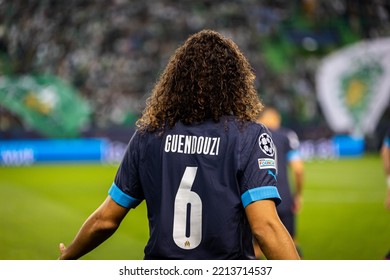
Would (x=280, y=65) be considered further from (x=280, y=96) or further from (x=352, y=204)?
(x=352, y=204)

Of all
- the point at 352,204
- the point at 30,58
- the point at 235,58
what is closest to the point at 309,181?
the point at 352,204

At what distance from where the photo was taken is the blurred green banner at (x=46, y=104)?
2131 centimetres

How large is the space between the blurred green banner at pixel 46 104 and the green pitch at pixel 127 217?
7.65 feet

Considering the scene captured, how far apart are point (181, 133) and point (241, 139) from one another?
0.86ft

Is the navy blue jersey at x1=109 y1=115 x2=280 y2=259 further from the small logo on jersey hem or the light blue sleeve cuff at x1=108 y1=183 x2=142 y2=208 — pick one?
the light blue sleeve cuff at x1=108 y1=183 x2=142 y2=208

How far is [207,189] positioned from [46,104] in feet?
64.4

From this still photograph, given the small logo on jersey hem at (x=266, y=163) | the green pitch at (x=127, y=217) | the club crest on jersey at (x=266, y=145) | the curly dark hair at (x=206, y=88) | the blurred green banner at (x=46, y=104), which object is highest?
the curly dark hair at (x=206, y=88)

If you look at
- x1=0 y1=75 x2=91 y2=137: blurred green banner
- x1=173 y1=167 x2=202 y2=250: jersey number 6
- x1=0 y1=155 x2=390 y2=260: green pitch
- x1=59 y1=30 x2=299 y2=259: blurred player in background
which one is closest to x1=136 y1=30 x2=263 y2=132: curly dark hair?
x1=59 y1=30 x2=299 y2=259: blurred player in background

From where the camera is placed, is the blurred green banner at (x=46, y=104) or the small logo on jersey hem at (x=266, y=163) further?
the blurred green banner at (x=46, y=104)

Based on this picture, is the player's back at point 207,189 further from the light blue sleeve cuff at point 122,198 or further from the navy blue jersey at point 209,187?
the light blue sleeve cuff at point 122,198

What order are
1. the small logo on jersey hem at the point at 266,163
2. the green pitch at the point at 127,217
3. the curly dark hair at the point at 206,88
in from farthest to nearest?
1. the green pitch at the point at 127,217
2. the curly dark hair at the point at 206,88
3. the small logo on jersey hem at the point at 266,163

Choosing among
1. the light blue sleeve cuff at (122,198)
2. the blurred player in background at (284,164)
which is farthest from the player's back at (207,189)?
the blurred player in background at (284,164)

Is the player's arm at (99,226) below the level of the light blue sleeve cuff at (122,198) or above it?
below

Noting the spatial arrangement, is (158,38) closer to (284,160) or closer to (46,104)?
(46,104)
